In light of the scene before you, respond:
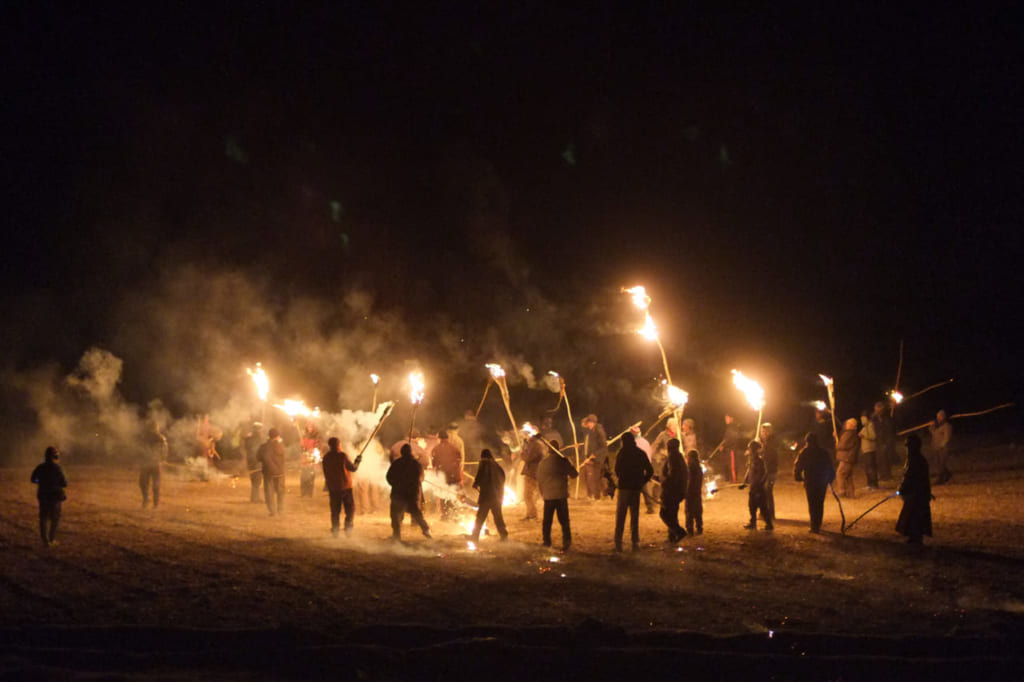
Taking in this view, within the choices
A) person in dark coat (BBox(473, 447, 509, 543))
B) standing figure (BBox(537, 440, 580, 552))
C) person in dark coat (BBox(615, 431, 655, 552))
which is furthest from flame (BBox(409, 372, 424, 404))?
person in dark coat (BBox(615, 431, 655, 552))

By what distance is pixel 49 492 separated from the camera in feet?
35.9

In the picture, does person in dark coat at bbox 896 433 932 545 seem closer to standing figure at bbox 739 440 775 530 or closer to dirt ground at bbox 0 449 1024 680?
dirt ground at bbox 0 449 1024 680

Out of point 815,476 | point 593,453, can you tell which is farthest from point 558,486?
point 593,453

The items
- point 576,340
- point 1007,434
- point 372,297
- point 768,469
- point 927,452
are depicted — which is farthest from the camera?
point 576,340

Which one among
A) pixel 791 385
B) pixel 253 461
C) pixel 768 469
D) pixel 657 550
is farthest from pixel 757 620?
pixel 791 385

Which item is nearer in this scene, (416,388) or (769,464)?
(769,464)

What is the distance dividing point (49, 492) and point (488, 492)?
619 centimetres

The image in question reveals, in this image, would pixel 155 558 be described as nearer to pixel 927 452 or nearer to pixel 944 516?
pixel 944 516

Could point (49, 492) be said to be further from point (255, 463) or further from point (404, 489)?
point (255, 463)

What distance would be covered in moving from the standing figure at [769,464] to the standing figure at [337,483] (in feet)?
21.1

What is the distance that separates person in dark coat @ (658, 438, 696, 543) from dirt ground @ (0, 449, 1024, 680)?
22cm

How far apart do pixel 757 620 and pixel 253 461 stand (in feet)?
43.6

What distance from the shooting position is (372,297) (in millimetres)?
30328

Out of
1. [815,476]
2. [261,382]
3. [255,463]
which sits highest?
[261,382]
